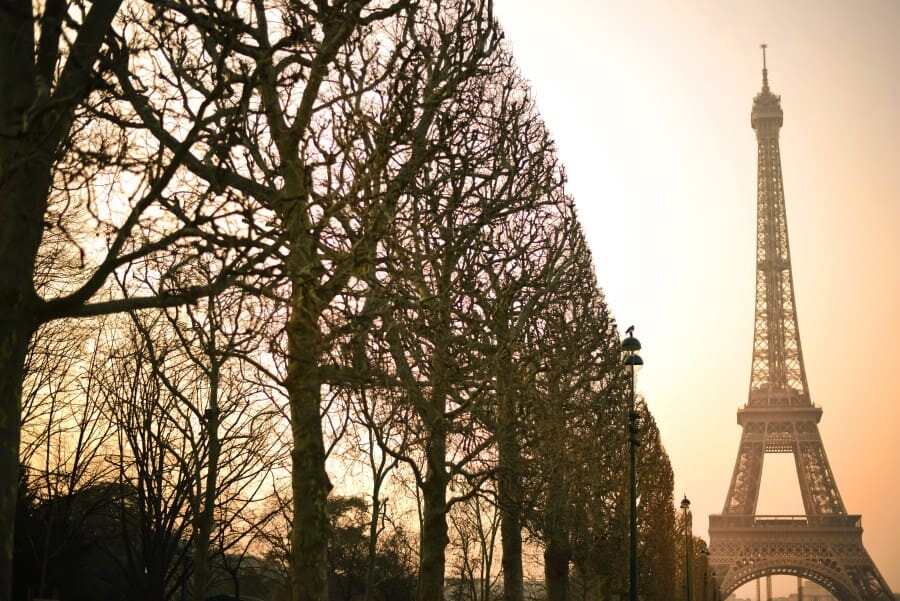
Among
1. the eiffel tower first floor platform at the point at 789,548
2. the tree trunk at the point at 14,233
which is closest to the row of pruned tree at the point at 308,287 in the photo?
the tree trunk at the point at 14,233

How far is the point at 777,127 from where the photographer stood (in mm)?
127625

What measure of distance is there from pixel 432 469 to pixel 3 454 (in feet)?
42.3

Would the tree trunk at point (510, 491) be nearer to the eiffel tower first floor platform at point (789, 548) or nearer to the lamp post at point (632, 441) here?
the lamp post at point (632, 441)

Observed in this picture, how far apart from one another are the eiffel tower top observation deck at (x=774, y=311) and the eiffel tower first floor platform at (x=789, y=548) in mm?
14169

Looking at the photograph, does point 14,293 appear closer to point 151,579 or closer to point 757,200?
point 151,579

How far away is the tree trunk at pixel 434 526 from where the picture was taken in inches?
760

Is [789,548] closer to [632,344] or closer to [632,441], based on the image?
[632,441]

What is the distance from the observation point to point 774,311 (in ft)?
382

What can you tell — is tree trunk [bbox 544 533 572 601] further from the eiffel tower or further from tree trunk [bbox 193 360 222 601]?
the eiffel tower

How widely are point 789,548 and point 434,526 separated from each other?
91404 mm

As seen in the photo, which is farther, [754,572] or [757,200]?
[757,200]

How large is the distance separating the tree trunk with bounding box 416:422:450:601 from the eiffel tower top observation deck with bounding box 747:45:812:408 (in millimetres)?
97971

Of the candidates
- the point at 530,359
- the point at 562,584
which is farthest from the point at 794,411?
the point at 530,359

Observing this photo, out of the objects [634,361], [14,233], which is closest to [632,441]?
[634,361]
